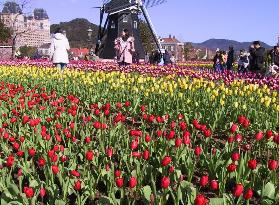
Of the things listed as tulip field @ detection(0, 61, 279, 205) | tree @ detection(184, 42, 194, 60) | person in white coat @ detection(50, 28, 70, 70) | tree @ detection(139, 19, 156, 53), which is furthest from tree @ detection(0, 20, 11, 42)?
tulip field @ detection(0, 61, 279, 205)

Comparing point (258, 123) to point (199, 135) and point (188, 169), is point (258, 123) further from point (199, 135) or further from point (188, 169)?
point (188, 169)

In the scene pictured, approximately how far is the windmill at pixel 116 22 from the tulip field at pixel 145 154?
32.0m

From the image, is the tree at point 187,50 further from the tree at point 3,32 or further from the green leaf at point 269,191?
the green leaf at point 269,191

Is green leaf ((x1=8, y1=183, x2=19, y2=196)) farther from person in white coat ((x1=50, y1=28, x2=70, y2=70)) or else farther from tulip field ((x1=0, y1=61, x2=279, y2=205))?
person in white coat ((x1=50, y1=28, x2=70, y2=70))

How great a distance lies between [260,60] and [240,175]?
11.7 metres

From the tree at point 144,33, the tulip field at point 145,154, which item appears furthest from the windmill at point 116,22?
the tulip field at point 145,154

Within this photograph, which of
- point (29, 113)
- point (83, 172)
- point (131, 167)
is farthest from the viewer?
point (29, 113)

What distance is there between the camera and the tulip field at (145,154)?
347 cm

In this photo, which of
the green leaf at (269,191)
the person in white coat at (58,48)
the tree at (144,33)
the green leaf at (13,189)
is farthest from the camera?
the tree at (144,33)

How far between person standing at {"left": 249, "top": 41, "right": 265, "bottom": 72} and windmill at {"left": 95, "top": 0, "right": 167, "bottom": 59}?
2533 cm

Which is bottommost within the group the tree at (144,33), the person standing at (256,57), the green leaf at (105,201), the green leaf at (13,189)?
the green leaf at (13,189)

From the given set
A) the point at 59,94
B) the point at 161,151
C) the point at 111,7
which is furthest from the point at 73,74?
the point at 111,7

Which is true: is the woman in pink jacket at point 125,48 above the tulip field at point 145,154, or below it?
above

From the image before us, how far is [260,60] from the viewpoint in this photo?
49.3ft
